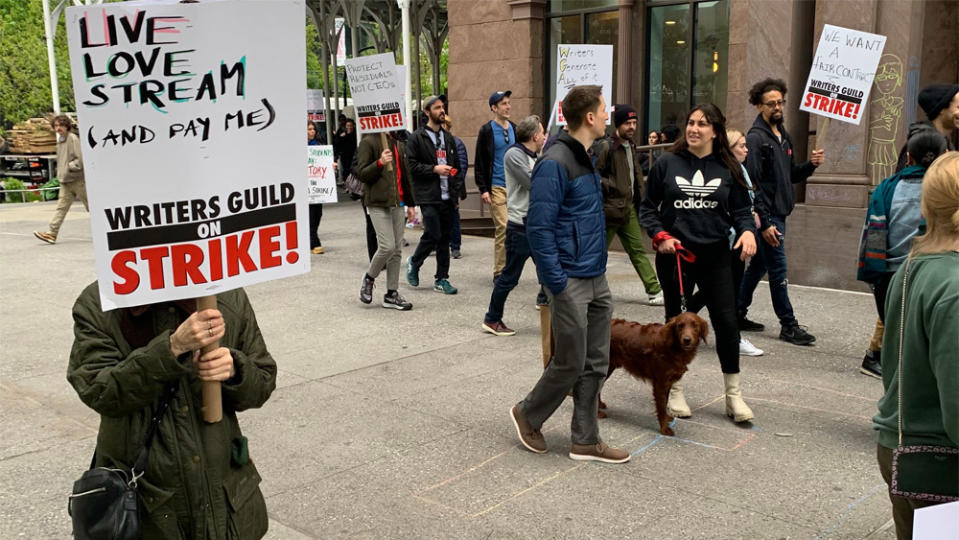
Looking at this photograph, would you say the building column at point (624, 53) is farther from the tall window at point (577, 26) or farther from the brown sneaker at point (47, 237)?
the brown sneaker at point (47, 237)

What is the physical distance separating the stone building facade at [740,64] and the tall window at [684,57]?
0.02 metres

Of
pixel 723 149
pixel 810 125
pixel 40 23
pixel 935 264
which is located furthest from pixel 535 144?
pixel 40 23

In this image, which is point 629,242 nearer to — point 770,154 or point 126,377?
point 770,154

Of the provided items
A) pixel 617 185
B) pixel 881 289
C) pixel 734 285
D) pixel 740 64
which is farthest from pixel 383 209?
pixel 740 64

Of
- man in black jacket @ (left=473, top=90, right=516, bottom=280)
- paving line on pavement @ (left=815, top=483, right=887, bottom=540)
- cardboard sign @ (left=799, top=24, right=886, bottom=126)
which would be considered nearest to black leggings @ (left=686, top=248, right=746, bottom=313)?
paving line on pavement @ (left=815, top=483, right=887, bottom=540)

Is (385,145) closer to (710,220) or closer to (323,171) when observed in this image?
(710,220)

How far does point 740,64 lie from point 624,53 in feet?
7.69

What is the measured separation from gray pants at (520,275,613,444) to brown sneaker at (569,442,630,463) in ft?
0.11

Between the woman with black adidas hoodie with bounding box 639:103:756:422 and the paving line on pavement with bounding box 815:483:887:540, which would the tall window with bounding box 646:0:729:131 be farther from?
the paving line on pavement with bounding box 815:483:887:540

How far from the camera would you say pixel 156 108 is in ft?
8.10

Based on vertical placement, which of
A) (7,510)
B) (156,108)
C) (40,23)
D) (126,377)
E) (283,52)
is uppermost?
(40,23)

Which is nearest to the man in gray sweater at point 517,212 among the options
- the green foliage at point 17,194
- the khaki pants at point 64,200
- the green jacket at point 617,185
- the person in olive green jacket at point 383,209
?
the green jacket at point 617,185

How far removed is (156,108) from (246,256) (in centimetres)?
50

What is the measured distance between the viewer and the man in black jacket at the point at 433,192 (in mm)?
9578
